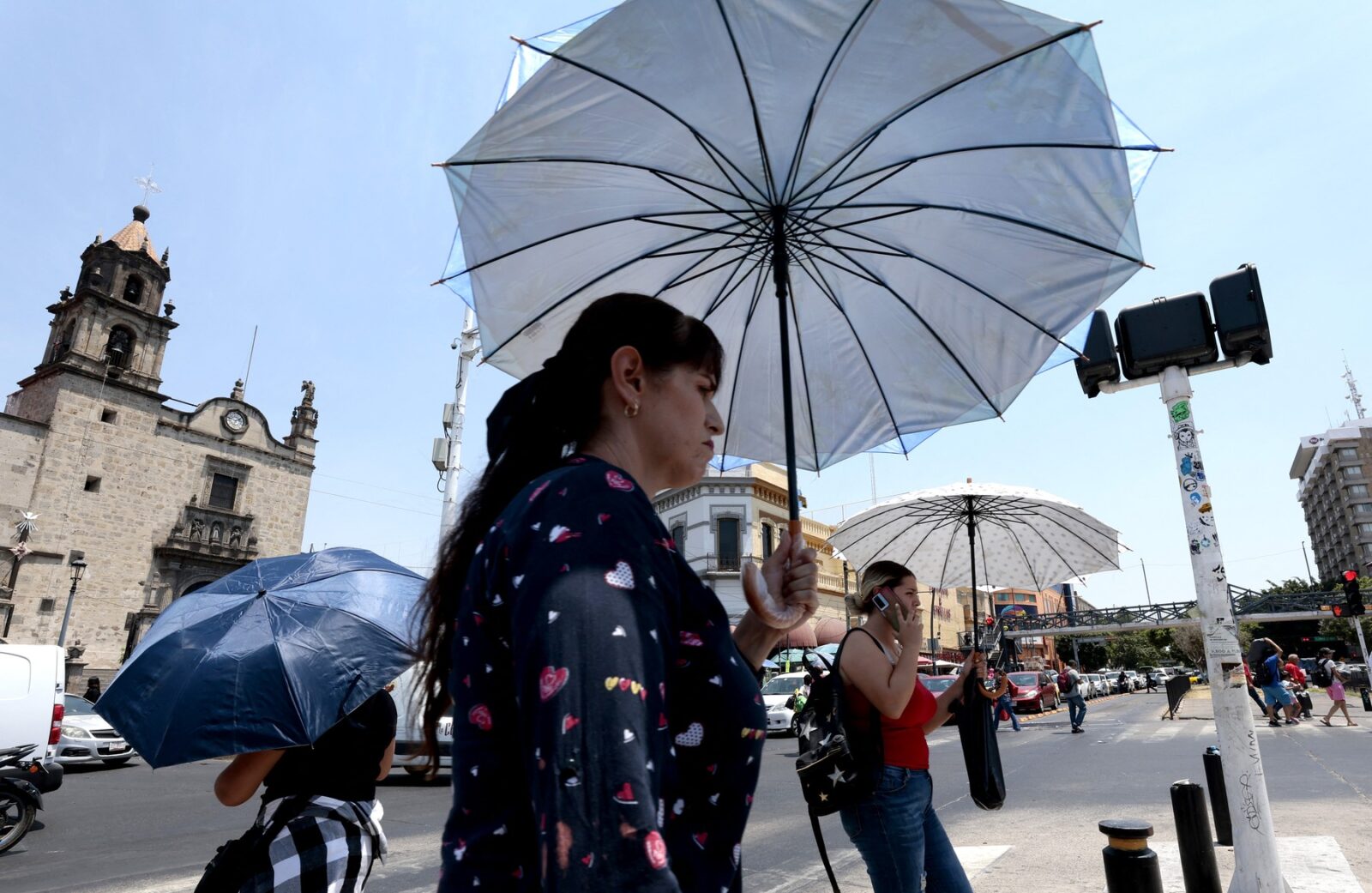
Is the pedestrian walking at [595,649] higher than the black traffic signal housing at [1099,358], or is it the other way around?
the black traffic signal housing at [1099,358]

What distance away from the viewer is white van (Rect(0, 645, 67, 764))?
34.3 ft

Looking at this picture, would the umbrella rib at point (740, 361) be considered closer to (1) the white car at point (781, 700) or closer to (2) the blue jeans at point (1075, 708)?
(1) the white car at point (781, 700)

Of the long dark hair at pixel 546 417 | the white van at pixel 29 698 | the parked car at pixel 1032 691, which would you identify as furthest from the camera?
the parked car at pixel 1032 691

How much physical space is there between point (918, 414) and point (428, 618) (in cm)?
337

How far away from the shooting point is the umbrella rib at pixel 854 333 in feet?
12.8

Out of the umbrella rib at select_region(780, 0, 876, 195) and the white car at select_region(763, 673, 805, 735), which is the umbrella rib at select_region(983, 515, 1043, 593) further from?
the white car at select_region(763, 673, 805, 735)

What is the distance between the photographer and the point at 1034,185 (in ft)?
10.8

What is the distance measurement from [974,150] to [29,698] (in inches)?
532

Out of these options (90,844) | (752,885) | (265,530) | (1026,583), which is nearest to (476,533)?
(752,885)

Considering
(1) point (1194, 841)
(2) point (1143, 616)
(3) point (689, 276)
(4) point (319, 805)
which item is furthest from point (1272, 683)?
(2) point (1143, 616)

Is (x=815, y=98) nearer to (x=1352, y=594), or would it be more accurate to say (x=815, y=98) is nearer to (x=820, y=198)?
(x=820, y=198)

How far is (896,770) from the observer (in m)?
3.01

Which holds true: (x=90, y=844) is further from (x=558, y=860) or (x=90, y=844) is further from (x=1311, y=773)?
(x=1311, y=773)

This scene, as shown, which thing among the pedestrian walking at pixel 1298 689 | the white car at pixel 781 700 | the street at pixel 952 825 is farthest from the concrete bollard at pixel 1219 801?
the pedestrian walking at pixel 1298 689
